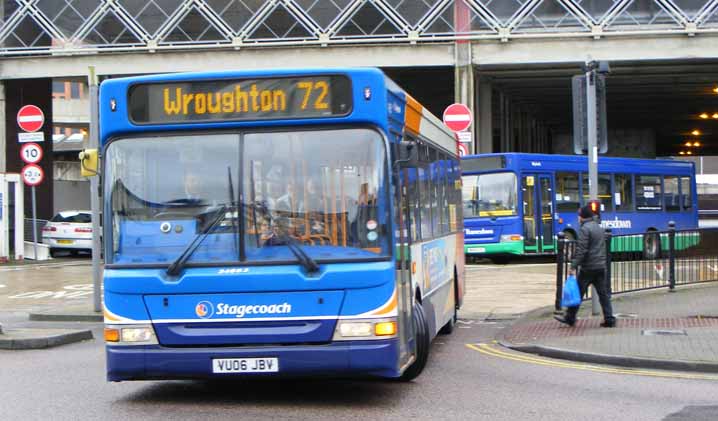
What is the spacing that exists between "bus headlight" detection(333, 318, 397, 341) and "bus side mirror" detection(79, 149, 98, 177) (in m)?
3.87

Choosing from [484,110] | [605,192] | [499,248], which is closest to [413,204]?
[499,248]

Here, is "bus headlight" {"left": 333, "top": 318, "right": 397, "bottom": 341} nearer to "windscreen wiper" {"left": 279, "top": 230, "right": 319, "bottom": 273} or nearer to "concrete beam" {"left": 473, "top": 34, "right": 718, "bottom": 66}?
"windscreen wiper" {"left": 279, "top": 230, "right": 319, "bottom": 273}

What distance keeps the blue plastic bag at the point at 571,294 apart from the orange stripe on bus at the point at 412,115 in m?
3.86

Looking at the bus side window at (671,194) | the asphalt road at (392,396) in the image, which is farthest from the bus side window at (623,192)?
the asphalt road at (392,396)

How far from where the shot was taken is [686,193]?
103 ft

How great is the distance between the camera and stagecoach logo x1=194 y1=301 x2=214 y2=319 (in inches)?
311

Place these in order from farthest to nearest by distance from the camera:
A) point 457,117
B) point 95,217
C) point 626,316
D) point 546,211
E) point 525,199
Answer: point 546,211, point 525,199, point 457,117, point 95,217, point 626,316

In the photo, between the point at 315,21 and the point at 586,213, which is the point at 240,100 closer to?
the point at 586,213

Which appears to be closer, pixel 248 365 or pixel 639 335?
pixel 248 365

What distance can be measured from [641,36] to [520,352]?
2281 centimetres

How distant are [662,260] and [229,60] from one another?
1957cm

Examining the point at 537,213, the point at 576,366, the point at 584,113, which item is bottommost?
the point at 576,366

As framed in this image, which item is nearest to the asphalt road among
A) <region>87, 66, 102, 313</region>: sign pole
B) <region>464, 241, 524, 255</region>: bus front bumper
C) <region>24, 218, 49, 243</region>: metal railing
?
<region>87, 66, 102, 313</region>: sign pole

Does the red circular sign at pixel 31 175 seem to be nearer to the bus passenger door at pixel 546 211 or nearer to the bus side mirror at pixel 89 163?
the bus passenger door at pixel 546 211
